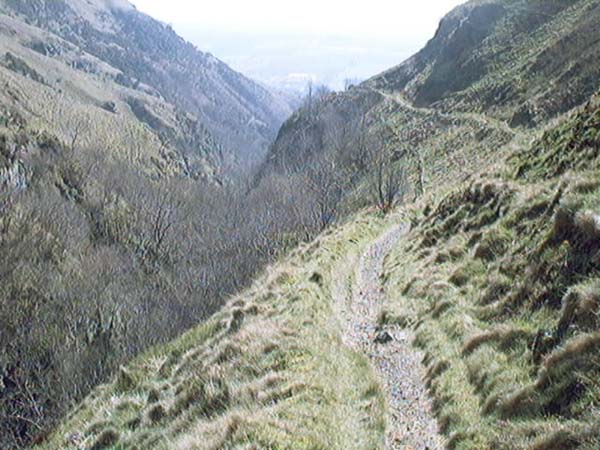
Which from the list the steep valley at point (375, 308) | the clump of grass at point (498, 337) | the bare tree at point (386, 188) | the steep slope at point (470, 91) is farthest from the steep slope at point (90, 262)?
the steep slope at point (470, 91)

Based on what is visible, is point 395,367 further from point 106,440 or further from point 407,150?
point 407,150

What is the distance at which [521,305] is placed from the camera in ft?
33.9

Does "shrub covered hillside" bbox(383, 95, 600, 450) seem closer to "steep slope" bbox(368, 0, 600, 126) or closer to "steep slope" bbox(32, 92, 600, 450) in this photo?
"steep slope" bbox(32, 92, 600, 450)

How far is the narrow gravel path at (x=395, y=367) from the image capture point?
8633 mm

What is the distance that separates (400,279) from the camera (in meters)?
18.0

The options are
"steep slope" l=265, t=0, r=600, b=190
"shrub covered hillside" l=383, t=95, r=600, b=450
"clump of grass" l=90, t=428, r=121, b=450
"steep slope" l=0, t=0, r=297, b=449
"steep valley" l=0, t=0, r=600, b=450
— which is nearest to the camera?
"shrub covered hillside" l=383, t=95, r=600, b=450

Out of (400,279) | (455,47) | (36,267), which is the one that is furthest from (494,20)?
(400,279)

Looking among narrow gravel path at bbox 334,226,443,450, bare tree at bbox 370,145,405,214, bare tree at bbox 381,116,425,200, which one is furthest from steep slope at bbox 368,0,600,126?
narrow gravel path at bbox 334,226,443,450

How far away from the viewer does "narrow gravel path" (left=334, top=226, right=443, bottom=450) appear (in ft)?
28.3

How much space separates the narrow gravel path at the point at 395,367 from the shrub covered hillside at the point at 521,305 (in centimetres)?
33

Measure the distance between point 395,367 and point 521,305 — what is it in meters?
2.95

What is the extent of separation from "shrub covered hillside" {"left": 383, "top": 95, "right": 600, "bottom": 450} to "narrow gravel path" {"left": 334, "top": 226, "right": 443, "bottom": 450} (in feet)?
1.08

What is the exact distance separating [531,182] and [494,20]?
87276mm

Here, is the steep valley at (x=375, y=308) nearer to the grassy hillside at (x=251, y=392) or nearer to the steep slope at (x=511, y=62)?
the grassy hillside at (x=251, y=392)
